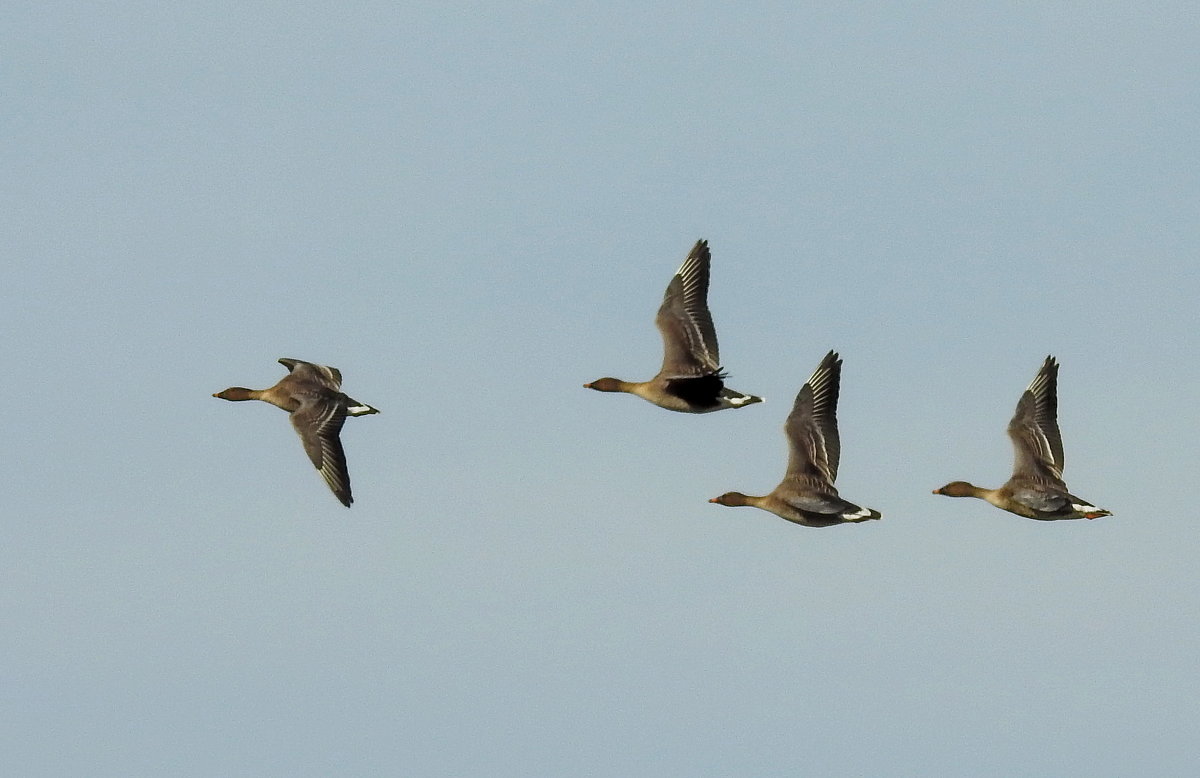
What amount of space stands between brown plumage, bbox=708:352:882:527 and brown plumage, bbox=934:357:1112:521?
4.41 meters

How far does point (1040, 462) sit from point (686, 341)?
875cm

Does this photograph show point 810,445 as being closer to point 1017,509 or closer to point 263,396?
point 1017,509

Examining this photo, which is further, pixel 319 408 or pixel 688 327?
pixel 688 327

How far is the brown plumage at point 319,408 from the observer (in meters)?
47.8

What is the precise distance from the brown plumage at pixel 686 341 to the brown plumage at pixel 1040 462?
6.92 meters

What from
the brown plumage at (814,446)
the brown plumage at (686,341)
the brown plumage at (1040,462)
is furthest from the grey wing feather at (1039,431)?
the brown plumage at (686,341)

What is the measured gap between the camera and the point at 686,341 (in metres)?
50.5

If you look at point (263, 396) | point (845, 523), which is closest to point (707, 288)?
point (845, 523)

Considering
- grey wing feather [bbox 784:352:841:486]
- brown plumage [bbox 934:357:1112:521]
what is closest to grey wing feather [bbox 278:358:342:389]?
grey wing feather [bbox 784:352:841:486]

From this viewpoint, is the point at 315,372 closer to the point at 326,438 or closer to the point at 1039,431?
the point at 326,438

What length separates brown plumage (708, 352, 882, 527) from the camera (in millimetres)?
46969

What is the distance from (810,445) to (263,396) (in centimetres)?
1446

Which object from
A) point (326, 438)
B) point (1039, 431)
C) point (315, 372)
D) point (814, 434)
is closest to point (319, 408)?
point (326, 438)

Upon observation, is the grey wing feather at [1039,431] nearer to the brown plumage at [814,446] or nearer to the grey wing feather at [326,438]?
the brown plumage at [814,446]
